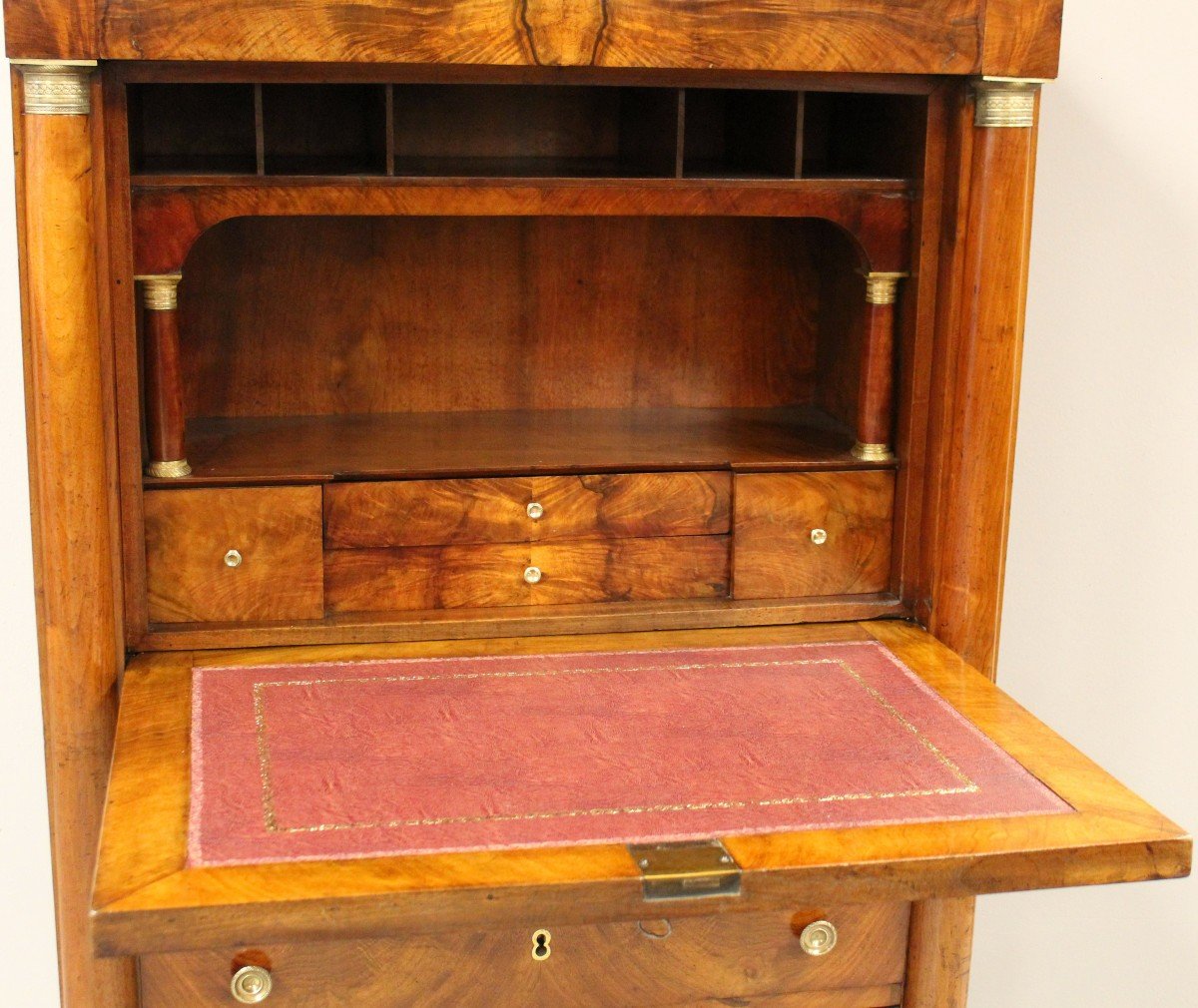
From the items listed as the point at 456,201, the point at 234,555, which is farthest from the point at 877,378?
the point at 234,555

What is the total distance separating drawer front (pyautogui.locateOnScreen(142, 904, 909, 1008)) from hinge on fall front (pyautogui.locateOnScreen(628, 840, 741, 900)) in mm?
278

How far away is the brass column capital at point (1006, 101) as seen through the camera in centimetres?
202

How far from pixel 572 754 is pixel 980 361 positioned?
2.44ft

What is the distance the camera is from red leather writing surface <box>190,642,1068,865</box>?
5.27 feet

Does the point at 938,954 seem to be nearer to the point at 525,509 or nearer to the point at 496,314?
the point at 525,509

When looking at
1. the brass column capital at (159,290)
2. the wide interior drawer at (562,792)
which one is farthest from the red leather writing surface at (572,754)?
the brass column capital at (159,290)

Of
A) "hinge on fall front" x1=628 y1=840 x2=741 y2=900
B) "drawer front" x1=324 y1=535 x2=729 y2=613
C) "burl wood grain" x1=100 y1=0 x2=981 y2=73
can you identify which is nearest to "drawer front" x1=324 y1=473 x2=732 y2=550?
"drawer front" x1=324 y1=535 x2=729 y2=613

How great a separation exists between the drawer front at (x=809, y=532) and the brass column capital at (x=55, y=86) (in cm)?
92

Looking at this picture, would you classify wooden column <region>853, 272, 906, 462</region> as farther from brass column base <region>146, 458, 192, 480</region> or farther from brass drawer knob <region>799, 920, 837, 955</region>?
brass column base <region>146, 458, 192, 480</region>

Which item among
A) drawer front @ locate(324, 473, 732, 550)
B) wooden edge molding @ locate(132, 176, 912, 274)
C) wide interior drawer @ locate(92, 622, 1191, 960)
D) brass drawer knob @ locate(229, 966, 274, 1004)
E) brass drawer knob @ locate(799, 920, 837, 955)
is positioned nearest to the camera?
wide interior drawer @ locate(92, 622, 1191, 960)

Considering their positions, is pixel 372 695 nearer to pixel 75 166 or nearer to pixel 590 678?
pixel 590 678

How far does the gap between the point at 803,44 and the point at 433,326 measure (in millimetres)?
731

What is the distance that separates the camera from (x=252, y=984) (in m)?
1.75

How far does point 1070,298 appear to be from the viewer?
269cm
